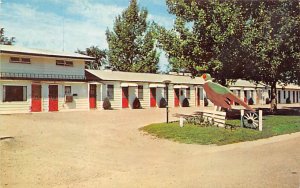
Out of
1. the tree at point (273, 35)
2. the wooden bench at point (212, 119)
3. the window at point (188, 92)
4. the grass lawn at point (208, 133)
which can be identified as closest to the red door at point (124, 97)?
the window at point (188, 92)

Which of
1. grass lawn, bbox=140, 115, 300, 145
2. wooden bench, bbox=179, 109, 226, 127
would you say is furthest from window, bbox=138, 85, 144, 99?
grass lawn, bbox=140, 115, 300, 145

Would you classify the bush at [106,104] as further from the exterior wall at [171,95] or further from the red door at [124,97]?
the exterior wall at [171,95]

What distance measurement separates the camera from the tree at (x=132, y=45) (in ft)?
164

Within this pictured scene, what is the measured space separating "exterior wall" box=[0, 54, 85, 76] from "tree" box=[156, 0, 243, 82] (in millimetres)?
9753

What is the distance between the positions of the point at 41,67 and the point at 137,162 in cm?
2001

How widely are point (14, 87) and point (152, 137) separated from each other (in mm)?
14824

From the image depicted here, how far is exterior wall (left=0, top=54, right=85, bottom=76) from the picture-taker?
2534 cm

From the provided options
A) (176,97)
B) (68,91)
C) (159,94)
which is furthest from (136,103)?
(68,91)

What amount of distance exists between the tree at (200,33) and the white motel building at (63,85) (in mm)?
2166

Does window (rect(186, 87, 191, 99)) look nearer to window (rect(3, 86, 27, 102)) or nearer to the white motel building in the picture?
the white motel building

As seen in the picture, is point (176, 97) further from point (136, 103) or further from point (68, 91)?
point (68, 91)

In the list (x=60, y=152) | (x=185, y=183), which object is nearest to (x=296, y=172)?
(x=185, y=183)

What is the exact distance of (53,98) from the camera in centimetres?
2739

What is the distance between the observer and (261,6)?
20.2 meters
